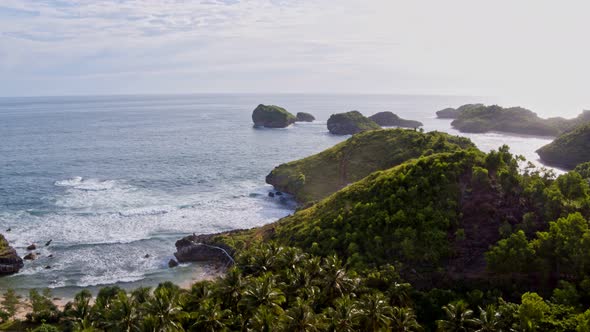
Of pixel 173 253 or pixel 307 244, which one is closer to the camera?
pixel 307 244

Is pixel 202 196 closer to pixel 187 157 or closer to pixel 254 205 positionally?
pixel 254 205

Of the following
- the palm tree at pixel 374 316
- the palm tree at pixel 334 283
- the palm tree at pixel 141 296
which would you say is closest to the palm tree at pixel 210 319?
the palm tree at pixel 141 296

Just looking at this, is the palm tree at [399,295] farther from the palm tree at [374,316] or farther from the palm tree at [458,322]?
the palm tree at [374,316]

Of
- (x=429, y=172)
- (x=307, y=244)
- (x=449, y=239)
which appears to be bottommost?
(x=307, y=244)

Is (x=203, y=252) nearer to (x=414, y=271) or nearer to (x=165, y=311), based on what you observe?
(x=165, y=311)

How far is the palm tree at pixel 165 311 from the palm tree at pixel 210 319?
1801 mm

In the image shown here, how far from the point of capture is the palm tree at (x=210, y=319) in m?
43.1

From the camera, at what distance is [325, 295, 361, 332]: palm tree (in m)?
40.1

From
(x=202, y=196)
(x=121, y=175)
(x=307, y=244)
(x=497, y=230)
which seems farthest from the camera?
(x=121, y=175)

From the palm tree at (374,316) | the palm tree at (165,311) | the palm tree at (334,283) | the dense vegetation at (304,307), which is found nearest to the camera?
the palm tree at (165,311)

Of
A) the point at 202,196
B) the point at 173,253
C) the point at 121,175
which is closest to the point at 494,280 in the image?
the point at 173,253

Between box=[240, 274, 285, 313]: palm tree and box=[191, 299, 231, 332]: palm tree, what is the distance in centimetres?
250

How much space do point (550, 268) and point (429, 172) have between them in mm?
24295

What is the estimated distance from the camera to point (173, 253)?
86062 mm
